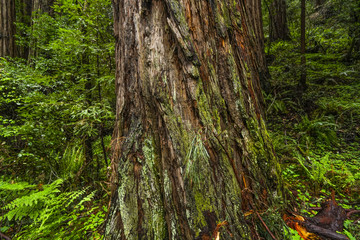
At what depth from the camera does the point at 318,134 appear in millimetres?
3023

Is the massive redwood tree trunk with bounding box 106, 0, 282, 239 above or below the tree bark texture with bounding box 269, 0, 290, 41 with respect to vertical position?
below

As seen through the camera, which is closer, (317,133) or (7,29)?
(317,133)

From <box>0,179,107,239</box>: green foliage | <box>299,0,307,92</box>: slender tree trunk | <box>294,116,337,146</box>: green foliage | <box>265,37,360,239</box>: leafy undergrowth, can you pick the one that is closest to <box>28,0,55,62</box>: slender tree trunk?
<box>0,179,107,239</box>: green foliage

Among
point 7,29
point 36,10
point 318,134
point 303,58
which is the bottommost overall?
point 318,134

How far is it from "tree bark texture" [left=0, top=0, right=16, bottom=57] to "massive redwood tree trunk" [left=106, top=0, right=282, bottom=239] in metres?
4.50

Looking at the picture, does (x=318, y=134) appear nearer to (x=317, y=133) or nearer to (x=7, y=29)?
(x=317, y=133)

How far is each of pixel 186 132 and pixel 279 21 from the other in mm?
10074

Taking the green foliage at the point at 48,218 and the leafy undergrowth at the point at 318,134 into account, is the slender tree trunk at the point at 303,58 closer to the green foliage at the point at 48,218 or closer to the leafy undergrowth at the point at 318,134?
the leafy undergrowth at the point at 318,134

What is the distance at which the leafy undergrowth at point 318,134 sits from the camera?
187cm

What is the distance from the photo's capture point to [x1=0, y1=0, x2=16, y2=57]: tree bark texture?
13.1 feet

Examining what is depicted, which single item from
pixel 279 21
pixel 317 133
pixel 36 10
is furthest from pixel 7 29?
pixel 279 21

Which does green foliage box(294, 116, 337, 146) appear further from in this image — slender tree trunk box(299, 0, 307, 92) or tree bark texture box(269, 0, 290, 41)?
tree bark texture box(269, 0, 290, 41)

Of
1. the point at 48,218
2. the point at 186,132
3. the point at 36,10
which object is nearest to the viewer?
the point at 186,132

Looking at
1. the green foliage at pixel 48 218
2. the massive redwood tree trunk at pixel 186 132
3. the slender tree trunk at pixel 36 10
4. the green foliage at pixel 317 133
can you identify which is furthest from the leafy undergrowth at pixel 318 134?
the slender tree trunk at pixel 36 10
